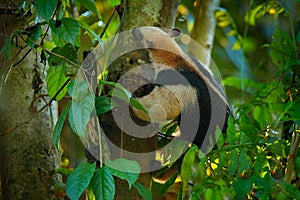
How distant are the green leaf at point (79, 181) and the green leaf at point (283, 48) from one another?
49.6 inches

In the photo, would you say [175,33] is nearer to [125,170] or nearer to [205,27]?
[205,27]

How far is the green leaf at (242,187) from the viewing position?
195cm

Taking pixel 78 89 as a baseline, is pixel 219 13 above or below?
above

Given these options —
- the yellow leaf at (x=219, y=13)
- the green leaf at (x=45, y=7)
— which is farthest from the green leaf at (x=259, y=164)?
the yellow leaf at (x=219, y=13)

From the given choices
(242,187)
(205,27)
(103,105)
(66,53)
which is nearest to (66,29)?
(66,53)

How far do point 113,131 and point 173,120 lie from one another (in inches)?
30.3

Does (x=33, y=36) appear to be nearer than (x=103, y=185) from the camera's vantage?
No

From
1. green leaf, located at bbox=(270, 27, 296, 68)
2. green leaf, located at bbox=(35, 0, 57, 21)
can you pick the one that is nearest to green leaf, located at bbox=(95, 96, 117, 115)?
green leaf, located at bbox=(35, 0, 57, 21)

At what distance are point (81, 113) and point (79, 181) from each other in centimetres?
23

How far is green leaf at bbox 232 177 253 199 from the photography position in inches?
76.8

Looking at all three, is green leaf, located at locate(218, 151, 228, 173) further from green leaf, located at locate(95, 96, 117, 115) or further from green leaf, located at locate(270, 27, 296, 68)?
green leaf, located at locate(270, 27, 296, 68)

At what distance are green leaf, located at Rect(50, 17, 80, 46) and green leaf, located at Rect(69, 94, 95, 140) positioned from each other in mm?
363

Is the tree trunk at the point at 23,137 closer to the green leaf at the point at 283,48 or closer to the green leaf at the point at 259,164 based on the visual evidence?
the green leaf at the point at 259,164

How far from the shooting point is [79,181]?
1738 mm
